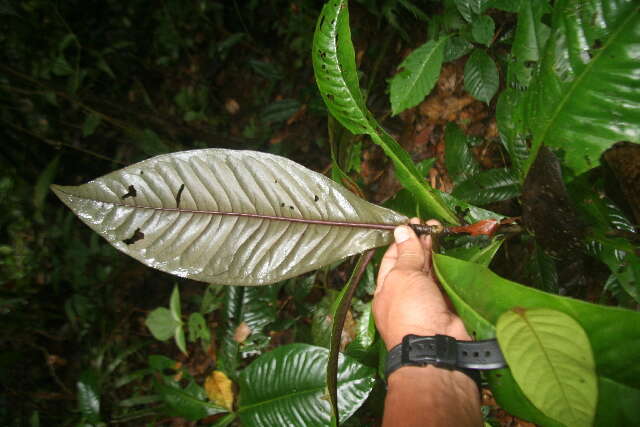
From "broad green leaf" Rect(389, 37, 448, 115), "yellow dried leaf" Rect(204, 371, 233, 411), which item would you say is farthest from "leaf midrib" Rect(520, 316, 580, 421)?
"yellow dried leaf" Rect(204, 371, 233, 411)

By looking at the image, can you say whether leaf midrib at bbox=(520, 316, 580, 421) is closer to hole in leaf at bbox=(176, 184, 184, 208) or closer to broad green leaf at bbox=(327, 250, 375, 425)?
broad green leaf at bbox=(327, 250, 375, 425)

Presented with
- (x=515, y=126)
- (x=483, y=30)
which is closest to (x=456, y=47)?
(x=483, y=30)

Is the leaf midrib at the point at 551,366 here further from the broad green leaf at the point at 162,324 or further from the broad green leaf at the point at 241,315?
the broad green leaf at the point at 162,324

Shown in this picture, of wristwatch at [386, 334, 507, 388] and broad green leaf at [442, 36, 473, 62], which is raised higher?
broad green leaf at [442, 36, 473, 62]

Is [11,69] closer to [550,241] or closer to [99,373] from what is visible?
[99,373]

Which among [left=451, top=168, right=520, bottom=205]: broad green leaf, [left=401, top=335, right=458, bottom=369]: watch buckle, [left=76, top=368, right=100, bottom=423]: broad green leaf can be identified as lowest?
[left=76, top=368, right=100, bottom=423]: broad green leaf

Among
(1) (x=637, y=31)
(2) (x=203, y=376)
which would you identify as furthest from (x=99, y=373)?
(1) (x=637, y=31)
